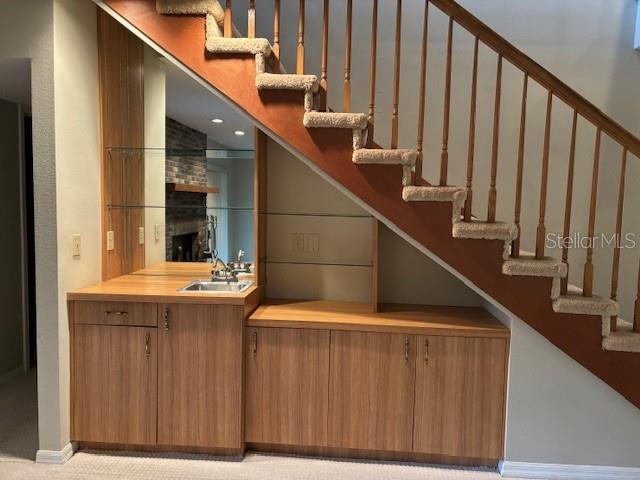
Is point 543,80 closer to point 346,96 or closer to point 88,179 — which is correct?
point 346,96

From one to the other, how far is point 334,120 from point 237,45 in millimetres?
592

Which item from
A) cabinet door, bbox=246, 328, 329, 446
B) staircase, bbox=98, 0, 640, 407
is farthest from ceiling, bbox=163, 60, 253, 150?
cabinet door, bbox=246, 328, 329, 446

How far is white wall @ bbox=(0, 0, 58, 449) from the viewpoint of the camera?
2400 mm

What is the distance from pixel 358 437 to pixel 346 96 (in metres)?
1.81

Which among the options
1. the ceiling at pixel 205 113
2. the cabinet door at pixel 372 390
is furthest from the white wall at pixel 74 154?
the cabinet door at pixel 372 390

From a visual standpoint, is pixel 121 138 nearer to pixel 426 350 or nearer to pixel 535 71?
pixel 426 350

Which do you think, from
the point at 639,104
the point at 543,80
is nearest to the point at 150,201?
the point at 543,80

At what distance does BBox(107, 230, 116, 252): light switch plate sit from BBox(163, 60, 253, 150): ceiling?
2.69 ft

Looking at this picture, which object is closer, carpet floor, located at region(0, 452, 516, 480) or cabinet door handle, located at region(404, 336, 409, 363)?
carpet floor, located at region(0, 452, 516, 480)

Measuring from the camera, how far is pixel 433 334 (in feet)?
8.38

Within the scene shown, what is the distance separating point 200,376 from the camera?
2586mm

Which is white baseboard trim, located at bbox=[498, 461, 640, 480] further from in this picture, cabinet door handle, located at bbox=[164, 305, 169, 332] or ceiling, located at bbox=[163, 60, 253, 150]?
ceiling, located at bbox=[163, 60, 253, 150]

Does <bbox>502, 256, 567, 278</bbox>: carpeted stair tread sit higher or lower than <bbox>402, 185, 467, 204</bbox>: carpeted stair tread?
A: lower

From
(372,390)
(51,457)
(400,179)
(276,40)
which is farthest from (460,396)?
(51,457)
